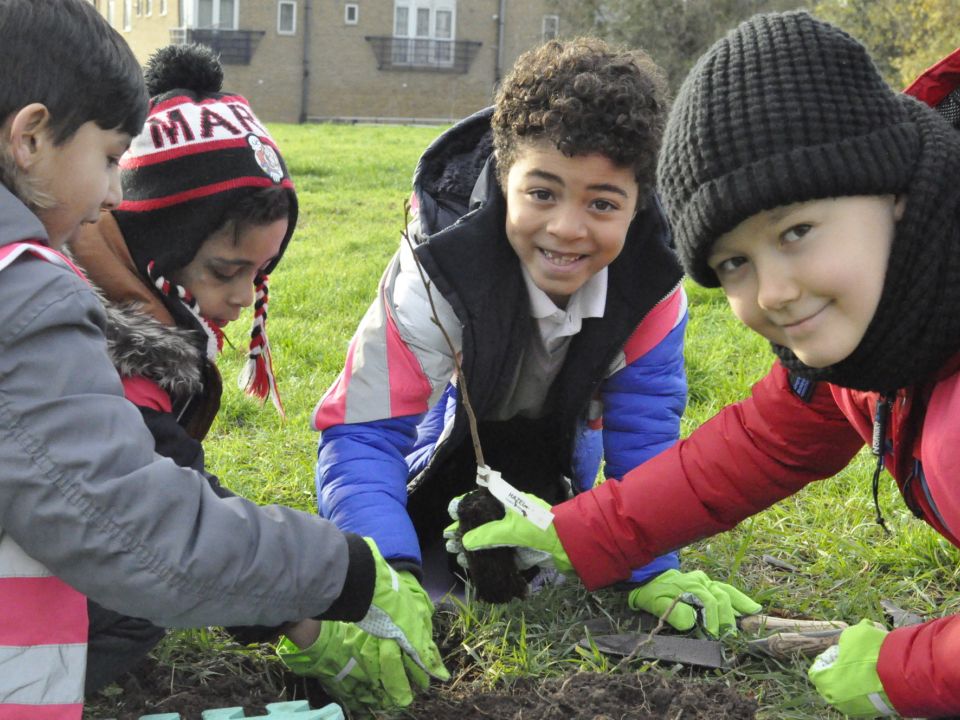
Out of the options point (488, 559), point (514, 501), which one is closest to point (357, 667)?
point (488, 559)

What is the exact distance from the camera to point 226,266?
2480 mm

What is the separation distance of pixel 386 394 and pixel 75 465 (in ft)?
3.75

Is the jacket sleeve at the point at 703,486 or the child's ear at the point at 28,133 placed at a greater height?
the child's ear at the point at 28,133

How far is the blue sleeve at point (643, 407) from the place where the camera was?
294 centimetres

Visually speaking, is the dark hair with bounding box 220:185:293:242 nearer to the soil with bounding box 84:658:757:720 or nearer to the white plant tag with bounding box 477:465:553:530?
the white plant tag with bounding box 477:465:553:530

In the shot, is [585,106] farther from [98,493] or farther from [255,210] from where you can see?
[98,493]

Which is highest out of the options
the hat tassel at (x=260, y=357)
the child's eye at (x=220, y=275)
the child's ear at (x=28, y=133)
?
the child's ear at (x=28, y=133)

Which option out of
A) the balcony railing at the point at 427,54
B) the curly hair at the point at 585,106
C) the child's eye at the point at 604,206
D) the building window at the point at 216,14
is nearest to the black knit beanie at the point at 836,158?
the curly hair at the point at 585,106

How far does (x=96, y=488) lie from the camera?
5.29 feet

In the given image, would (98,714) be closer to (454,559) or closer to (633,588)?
(454,559)

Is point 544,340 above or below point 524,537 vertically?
above

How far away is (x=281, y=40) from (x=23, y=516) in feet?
97.0

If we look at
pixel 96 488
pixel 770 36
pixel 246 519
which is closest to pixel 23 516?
pixel 96 488

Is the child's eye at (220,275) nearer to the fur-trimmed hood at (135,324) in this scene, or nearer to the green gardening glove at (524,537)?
the fur-trimmed hood at (135,324)
